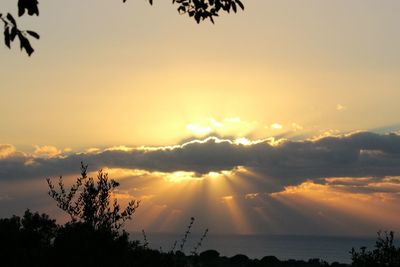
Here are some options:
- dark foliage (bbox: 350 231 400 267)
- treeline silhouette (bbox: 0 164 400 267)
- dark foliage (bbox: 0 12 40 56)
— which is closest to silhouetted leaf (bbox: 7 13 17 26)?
dark foliage (bbox: 0 12 40 56)

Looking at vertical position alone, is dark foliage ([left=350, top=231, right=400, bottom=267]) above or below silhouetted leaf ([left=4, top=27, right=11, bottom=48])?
below

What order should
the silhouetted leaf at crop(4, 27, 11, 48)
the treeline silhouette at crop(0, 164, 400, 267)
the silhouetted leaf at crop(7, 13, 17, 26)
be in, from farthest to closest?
the treeline silhouette at crop(0, 164, 400, 267), the silhouetted leaf at crop(4, 27, 11, 48), the silhouetted leaf at crop(7, 13, 17, 26)

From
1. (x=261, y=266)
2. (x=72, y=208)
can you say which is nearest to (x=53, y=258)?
(x=72, y=208)

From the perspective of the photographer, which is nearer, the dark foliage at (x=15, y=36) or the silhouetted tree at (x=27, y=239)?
the dark foliage at (x=15, y=36)

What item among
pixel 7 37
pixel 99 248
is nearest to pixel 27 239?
pixel 99 248

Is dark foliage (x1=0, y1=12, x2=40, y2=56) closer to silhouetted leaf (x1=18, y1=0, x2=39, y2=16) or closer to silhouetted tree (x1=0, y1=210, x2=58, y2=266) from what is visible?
silhouetted leaf (x1=18, y1=0, x2=39, y2=16)

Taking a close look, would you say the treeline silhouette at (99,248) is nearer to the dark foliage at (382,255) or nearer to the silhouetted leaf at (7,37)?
the dark foliage at (382,255)

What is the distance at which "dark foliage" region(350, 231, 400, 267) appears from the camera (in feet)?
94.8

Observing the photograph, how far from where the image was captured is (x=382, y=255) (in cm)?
2923

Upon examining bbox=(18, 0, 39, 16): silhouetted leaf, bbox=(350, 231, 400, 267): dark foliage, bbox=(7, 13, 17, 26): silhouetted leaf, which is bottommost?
bbox=(350, 231, 400, 267): dark foliage

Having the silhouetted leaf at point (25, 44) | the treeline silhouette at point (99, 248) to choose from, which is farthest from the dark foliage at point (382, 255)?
the silhouetted leaf at point (25, 44)

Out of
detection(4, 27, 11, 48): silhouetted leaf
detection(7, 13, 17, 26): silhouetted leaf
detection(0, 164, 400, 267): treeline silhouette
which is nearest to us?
detection(7, 13, 17, 26): silhouetted leaf

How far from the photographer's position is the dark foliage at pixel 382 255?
28902 millimetres

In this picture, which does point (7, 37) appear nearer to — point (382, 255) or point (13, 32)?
point (13, 32)
